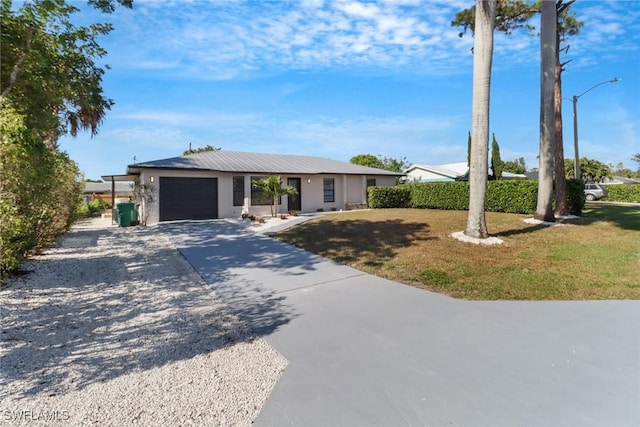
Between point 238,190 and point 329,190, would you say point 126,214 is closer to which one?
point 238,190

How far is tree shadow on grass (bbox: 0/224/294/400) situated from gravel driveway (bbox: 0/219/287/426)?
1 centimetres

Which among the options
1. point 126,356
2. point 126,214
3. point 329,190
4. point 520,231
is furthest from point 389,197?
point 126,356

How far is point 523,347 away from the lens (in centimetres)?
317

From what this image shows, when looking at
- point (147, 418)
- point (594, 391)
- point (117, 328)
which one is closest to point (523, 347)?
point (594, 391)

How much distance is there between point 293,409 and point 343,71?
1082cm

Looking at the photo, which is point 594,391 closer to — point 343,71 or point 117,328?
point 117,328

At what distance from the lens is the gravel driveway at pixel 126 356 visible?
2.33 m

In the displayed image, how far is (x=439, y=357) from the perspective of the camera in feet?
9.91

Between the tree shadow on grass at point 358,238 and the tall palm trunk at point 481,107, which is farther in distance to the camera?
the tall palm trunk at point 481,107

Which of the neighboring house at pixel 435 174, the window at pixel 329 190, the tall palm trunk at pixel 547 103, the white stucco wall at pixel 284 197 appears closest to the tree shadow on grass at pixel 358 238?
the tall palm trunk at pixel 547 103

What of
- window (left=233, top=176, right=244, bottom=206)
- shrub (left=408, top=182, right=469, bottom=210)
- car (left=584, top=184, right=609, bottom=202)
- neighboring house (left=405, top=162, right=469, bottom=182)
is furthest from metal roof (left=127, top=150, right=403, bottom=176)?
car (left=584, top=184, right=609, bottom=202)

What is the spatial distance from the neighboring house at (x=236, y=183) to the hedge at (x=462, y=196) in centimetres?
194

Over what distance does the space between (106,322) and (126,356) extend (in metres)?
1.11

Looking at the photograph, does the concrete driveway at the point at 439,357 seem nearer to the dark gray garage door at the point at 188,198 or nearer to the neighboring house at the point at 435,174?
the dark gray garage door at the point at 188,198
